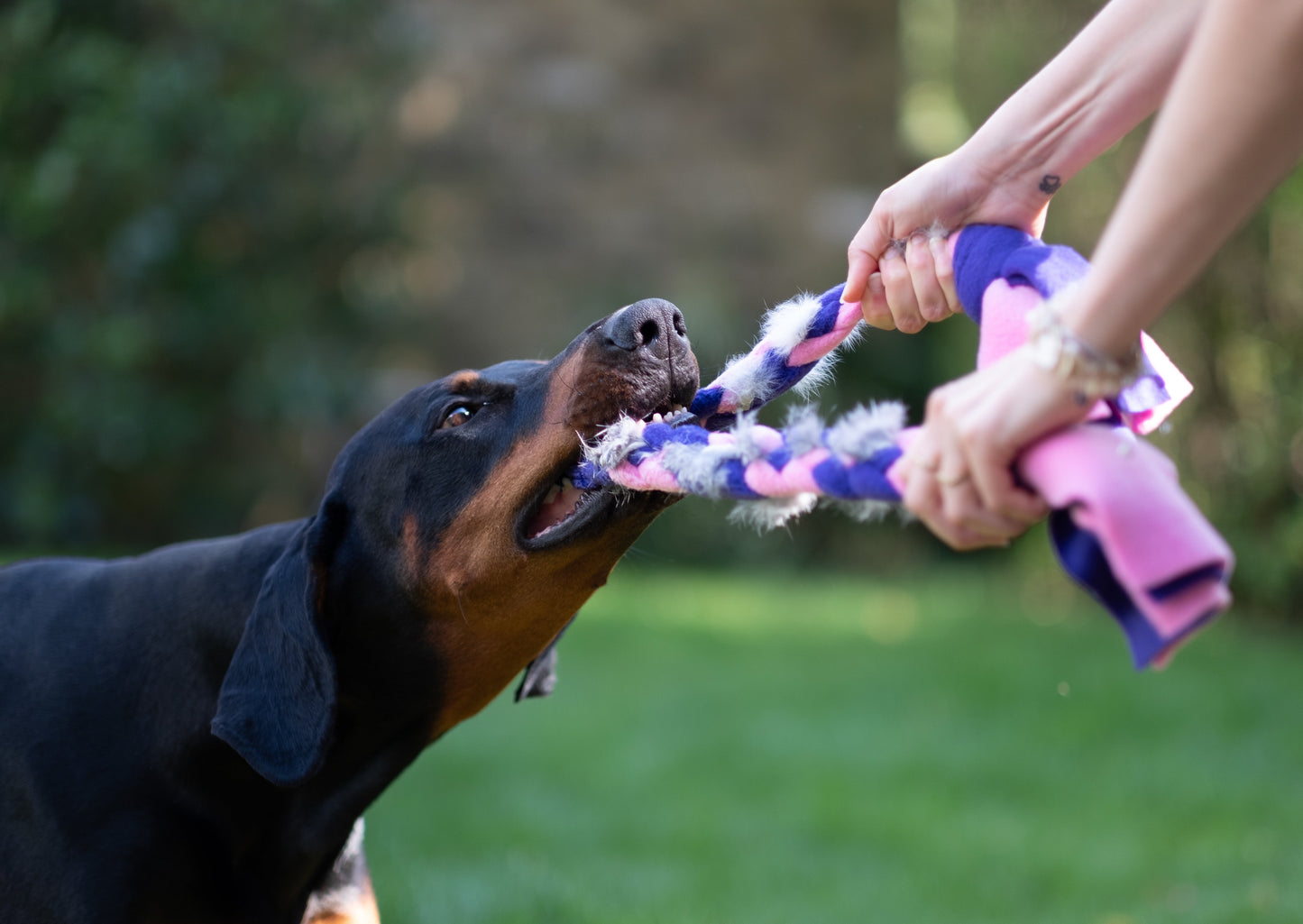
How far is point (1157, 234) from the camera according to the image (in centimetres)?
148

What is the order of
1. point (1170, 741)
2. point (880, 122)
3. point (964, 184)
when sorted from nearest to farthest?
point (964, 184), point (1170, 741), point (880, 122)

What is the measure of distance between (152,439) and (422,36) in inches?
143

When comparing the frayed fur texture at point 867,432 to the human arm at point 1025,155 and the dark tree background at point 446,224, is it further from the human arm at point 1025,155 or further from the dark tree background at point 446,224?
the dark tree background at point 446,224

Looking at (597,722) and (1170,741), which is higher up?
(597,722)

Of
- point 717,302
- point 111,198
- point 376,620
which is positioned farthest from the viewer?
point 717,302

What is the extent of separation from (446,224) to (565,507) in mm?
8174

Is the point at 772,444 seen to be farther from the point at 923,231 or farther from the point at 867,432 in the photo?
the point at 923,231

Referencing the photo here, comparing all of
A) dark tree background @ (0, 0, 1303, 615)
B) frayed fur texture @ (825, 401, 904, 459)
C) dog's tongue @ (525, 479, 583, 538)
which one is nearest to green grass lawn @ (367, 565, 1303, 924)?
dog's tongue @ (525, 479, 583, 538)

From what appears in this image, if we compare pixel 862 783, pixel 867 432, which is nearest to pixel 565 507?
pixel 867 432

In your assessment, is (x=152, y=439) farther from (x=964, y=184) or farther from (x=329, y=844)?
(x=964, y=184)

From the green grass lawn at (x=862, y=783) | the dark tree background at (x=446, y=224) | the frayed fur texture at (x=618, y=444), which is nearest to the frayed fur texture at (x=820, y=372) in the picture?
the frayed fur texture at (x=618, y=444)

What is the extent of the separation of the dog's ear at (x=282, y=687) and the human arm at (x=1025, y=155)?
1.26 m

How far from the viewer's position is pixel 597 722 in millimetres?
5805

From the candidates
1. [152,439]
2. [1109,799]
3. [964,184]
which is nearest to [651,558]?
[152,439]
